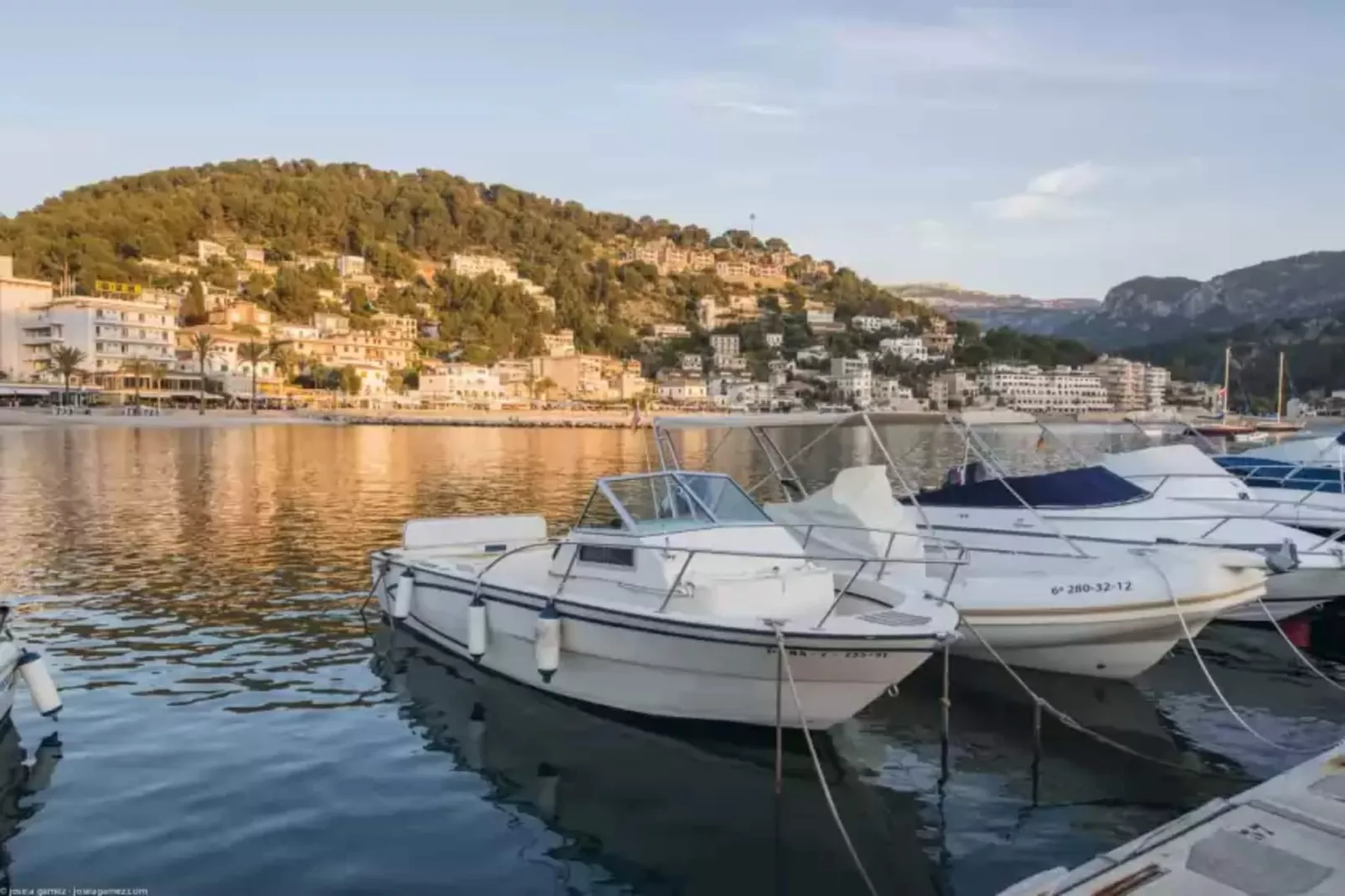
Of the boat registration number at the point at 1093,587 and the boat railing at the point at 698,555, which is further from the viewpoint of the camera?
the boat registration number at the point at 1093,587

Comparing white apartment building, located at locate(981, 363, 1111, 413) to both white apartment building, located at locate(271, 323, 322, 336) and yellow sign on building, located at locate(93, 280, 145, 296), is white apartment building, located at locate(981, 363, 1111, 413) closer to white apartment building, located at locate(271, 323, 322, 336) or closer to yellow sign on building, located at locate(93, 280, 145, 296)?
white apartment building, located at locate(271, 323, 322, 336)

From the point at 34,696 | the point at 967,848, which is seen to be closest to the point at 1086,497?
the point at 967,848

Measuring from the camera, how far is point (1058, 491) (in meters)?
15.2

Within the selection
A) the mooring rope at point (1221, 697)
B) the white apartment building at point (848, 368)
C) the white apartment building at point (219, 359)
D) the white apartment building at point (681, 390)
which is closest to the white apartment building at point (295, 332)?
the white apartment building at point (219, 359)

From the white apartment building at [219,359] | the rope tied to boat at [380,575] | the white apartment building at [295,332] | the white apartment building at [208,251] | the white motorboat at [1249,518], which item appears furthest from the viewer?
the white apartment building at [208,251]

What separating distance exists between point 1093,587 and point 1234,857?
23.6 feet

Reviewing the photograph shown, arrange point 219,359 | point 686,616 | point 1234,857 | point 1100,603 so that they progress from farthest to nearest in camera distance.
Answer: point 219,359 < point 1100,603 < point 686,616 < point 1234,857

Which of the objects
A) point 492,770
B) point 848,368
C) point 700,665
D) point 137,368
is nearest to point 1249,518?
point 700,665

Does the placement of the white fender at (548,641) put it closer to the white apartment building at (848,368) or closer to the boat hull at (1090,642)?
the boat hull at (1090,642)


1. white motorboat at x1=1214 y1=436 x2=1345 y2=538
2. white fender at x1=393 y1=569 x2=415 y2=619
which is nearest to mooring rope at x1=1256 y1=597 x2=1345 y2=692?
white motorboat at x1=1214 y1=436 x2=1345 y2=538

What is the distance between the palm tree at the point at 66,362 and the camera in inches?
4050

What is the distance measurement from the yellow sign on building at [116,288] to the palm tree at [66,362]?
26163 mm

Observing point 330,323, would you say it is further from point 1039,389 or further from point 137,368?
point 1039,389

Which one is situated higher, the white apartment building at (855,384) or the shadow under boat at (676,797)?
the white apartment building at (855,384)
